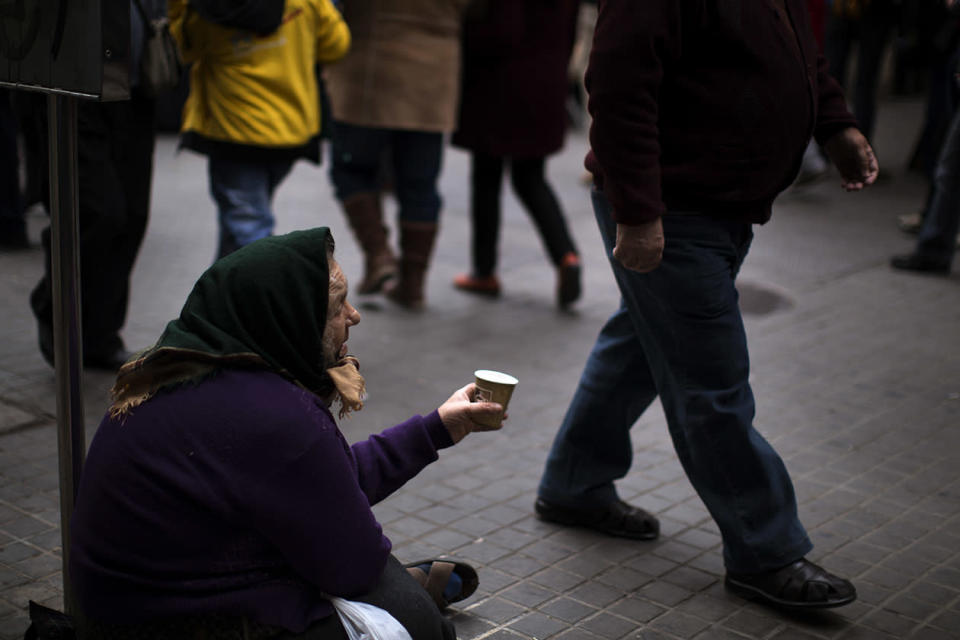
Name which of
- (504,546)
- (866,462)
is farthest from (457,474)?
(866,462)

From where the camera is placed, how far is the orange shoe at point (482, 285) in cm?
650

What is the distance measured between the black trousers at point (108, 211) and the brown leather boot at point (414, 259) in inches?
61.9

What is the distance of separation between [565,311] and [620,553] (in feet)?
9.25

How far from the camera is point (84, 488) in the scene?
2.28 meters

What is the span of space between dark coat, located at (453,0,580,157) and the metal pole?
371cm

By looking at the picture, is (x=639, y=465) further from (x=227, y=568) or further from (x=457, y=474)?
(x=227, y=568)

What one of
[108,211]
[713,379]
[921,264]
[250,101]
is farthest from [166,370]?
[921,264]

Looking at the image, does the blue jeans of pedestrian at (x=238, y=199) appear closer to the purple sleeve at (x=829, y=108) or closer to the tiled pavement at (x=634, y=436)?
the tiled pavement at (x=634, y=436)

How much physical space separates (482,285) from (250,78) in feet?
6.90

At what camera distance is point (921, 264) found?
714 centimetres

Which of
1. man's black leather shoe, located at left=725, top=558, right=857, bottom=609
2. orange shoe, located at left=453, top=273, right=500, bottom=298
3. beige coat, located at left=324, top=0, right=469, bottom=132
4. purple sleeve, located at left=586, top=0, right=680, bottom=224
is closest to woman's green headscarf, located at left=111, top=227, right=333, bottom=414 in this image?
purple sleeve, located at left=586, top=0, right=680, bottom=224

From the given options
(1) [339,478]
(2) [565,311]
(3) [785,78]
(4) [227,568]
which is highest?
(3) [785,78]

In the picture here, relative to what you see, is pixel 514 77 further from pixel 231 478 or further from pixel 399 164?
pixel 231 478

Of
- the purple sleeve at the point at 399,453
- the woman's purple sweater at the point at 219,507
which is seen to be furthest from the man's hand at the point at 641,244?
the woman's purple sweater at the point at 219,507
